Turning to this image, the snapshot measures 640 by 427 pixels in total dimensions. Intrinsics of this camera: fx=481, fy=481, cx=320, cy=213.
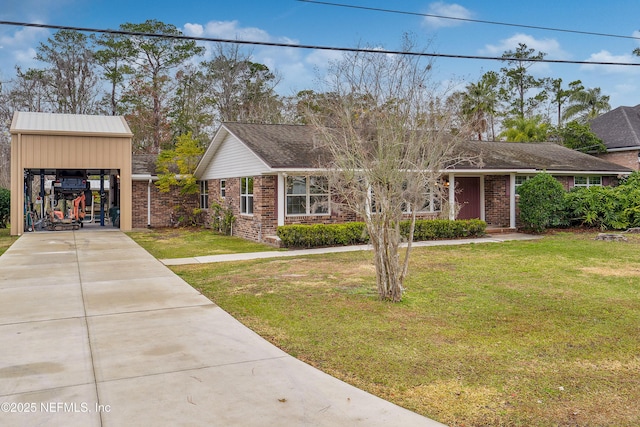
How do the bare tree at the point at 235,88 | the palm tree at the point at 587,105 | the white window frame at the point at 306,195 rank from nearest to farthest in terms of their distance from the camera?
the white window frame at the point at 306,195 < the bare tree at the point at 235,88 < the palm tree at the point at 587,105

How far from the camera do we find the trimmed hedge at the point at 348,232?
45.6 feet

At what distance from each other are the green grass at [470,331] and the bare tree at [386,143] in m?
1.10

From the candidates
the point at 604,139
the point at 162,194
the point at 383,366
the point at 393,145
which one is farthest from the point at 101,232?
the point at 604,139

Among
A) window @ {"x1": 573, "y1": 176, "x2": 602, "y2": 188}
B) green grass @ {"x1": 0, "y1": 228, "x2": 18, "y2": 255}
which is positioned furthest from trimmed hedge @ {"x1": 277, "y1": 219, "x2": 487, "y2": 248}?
green grass @ {"x1": 0, "y1": 228, "x2": 18, "y2": 255}

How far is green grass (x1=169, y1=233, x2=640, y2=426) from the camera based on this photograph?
12.4ft

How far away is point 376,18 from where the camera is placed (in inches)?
462

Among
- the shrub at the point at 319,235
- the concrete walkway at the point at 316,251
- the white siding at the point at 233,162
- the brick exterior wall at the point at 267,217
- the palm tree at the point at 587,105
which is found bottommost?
the concrete walkway at the point at 316,251

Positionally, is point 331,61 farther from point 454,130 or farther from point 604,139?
point 604,139

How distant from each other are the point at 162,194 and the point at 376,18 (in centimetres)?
1400

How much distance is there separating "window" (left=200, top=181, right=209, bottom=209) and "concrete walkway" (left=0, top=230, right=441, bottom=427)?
46.9ft

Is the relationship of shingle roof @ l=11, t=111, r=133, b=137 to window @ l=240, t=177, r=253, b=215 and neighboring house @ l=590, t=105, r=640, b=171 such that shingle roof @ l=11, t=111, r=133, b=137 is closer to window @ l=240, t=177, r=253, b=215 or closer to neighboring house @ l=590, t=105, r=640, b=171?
window @ l=240, t=177, r=253, b=215

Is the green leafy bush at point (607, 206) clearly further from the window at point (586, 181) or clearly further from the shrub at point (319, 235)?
the shrub at point (319, 235)

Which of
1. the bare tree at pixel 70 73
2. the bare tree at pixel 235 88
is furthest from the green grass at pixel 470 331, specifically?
the bare tree at pixel 70 73

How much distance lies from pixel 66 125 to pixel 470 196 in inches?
648
